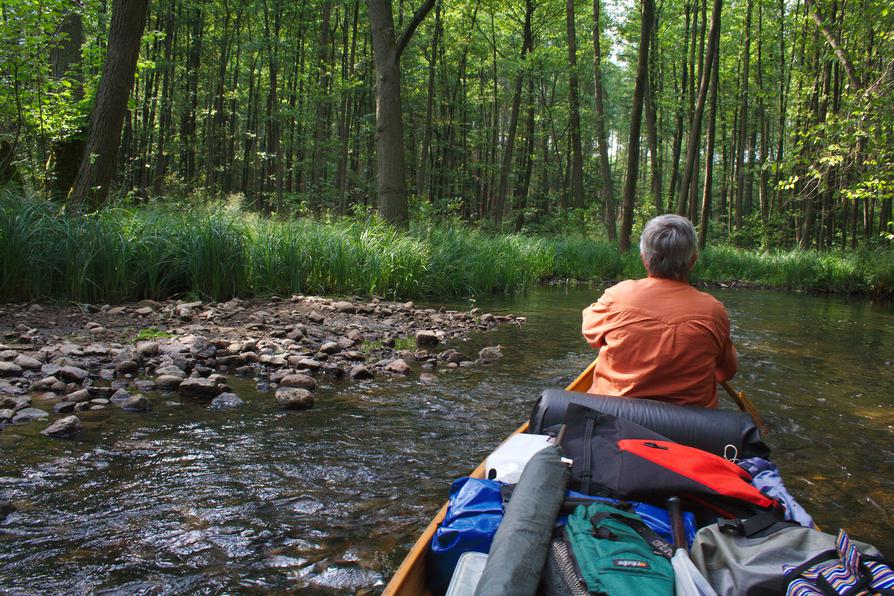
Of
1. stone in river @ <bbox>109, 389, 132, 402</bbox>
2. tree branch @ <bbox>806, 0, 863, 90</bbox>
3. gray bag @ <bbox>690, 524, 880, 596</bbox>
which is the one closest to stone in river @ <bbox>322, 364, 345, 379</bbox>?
stone in river @ <bbox>109, 389, 132, 402</bbox>

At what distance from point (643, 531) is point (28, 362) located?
4.82 m

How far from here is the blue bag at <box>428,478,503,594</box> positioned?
175 cm

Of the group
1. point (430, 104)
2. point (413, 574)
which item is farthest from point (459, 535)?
point (430, 104)

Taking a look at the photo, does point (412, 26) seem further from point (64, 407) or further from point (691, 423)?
point (691, 423)

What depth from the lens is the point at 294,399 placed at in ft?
14.4

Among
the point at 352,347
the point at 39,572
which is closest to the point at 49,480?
the point at 39,572

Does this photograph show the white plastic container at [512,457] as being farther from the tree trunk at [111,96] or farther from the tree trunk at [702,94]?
the tree trunk at [702,94]


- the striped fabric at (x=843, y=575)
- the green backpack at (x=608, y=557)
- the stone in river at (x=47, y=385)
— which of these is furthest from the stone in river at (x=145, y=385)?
the striped fabric at (x=843, y=575)

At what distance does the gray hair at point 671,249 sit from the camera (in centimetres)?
290

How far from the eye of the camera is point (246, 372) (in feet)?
17.2

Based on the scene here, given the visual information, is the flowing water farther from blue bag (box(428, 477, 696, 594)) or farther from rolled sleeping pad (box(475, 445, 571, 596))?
rolled sleeping pad (box(475, 445, 571, 596))

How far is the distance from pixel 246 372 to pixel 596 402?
141 inches

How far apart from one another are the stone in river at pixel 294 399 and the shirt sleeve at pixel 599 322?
230 cm

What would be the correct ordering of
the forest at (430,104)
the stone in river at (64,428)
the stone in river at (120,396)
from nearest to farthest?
the stone in river at (64,428), the stone in river at (120,396), the forest at (430,104)
